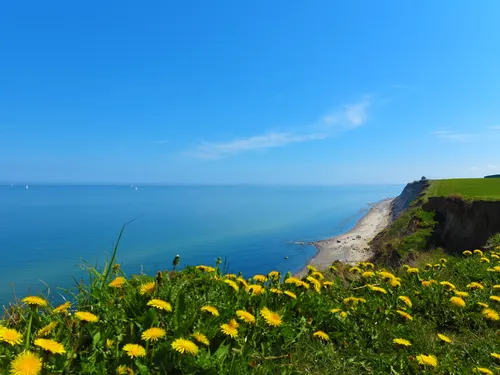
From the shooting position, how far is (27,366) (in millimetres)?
1706

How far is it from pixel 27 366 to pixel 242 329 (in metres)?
1.60

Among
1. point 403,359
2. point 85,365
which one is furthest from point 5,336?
point 403,359

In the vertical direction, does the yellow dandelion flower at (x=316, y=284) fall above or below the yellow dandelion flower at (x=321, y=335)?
above

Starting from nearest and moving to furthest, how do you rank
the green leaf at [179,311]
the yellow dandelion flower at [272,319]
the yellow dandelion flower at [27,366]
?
the yellow dandelion flower at [27,366], the green leaf at [179,311], the yellow dandelion flower at [272,319]

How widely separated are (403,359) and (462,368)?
506 mm

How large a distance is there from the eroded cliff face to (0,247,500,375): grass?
22.9 metres

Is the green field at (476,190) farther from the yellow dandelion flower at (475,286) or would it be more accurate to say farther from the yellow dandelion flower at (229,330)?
the yellow dandelion flower at (229,330)

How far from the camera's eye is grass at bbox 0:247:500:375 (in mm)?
2137

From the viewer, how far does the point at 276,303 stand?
3.54 m

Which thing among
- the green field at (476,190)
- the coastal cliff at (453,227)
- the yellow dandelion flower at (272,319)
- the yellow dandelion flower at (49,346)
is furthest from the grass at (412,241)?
the yellow dandelion flower at (49,346)

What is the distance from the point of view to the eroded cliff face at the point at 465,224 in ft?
77.8

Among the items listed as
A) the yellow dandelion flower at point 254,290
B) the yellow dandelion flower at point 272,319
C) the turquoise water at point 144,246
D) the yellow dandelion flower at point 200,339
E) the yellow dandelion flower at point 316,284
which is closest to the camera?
the yellow dandelion flower at point 200,339

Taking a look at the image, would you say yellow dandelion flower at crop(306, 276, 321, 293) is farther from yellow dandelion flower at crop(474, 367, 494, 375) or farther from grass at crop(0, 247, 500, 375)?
yellow dandelion flower at crop(474, 367, 494, 375)

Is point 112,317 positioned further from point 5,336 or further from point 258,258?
point 258,258
